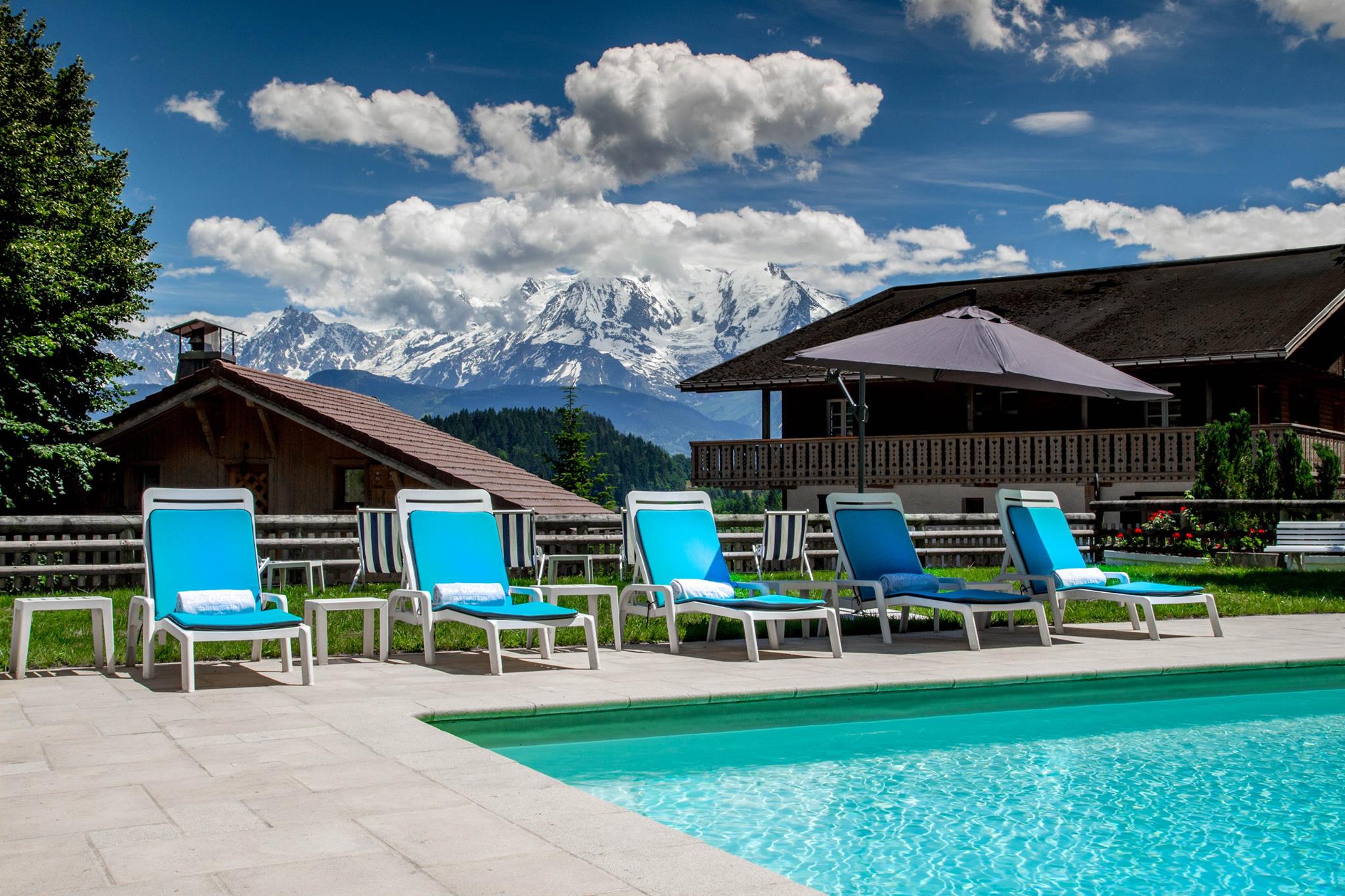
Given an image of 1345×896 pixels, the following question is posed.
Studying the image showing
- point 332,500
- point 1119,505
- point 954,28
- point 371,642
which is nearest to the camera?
point 371,642

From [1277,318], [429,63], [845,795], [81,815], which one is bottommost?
[845,795]

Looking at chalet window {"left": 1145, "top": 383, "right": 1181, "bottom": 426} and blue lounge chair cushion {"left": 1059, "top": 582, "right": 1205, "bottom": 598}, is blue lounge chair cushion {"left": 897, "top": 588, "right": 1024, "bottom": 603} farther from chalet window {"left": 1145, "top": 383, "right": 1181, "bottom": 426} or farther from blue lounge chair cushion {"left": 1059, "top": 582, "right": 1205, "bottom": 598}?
chalet window {"left": 1145, "top": 383, "right": 1181, "bottom": 426}

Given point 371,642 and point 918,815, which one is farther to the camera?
point 371,642

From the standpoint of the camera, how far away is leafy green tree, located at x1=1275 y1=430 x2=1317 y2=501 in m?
21.7

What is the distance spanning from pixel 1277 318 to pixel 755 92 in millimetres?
68336

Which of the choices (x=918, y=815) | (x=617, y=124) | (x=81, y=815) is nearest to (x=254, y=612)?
(x=81, y=815)

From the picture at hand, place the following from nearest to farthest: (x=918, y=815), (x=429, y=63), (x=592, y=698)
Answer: (x=918, y=815) → (x=592, y=698) → (x=429, y=63)

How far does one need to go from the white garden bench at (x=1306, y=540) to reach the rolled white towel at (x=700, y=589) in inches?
447

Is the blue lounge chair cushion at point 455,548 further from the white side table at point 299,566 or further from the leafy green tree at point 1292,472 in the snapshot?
the leafy green tree at point 1292,472

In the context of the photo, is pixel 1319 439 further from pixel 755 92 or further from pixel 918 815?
pixel 755 92

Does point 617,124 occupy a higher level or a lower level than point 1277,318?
higher

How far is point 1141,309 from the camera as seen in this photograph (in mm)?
30344

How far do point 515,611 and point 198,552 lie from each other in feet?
6.39

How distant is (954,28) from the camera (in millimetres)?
37344
